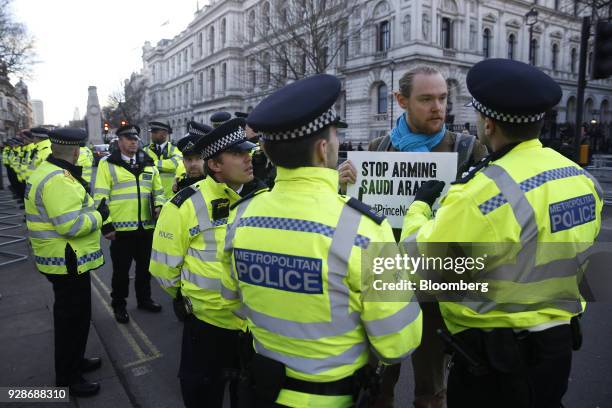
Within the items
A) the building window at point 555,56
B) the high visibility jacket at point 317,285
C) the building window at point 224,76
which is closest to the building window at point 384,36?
the building window at point 555,56

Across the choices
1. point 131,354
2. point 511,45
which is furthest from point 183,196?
point 511,45

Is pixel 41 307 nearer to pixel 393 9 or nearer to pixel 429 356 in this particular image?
pixel 429 356

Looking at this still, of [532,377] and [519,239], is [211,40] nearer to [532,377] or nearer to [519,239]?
[519,239]

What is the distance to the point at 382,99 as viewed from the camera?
3716cm

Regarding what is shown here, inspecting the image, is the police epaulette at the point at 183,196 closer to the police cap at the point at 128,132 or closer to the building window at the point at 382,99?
the police cap at the point at 128,132

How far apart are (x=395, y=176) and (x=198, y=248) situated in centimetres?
133

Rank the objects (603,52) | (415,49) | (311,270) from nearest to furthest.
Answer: (311,270) < (603,52) < (415,49)

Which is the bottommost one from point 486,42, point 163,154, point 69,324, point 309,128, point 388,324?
point 69,324

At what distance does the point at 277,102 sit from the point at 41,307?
5504mm

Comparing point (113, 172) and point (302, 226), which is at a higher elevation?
point (113, 172)

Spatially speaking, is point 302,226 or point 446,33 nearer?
point 302,226

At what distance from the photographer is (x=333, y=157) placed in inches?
68.5

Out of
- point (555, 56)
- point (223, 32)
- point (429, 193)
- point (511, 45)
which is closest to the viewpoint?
point (429, 193)

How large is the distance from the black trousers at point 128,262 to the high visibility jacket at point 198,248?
276cm
